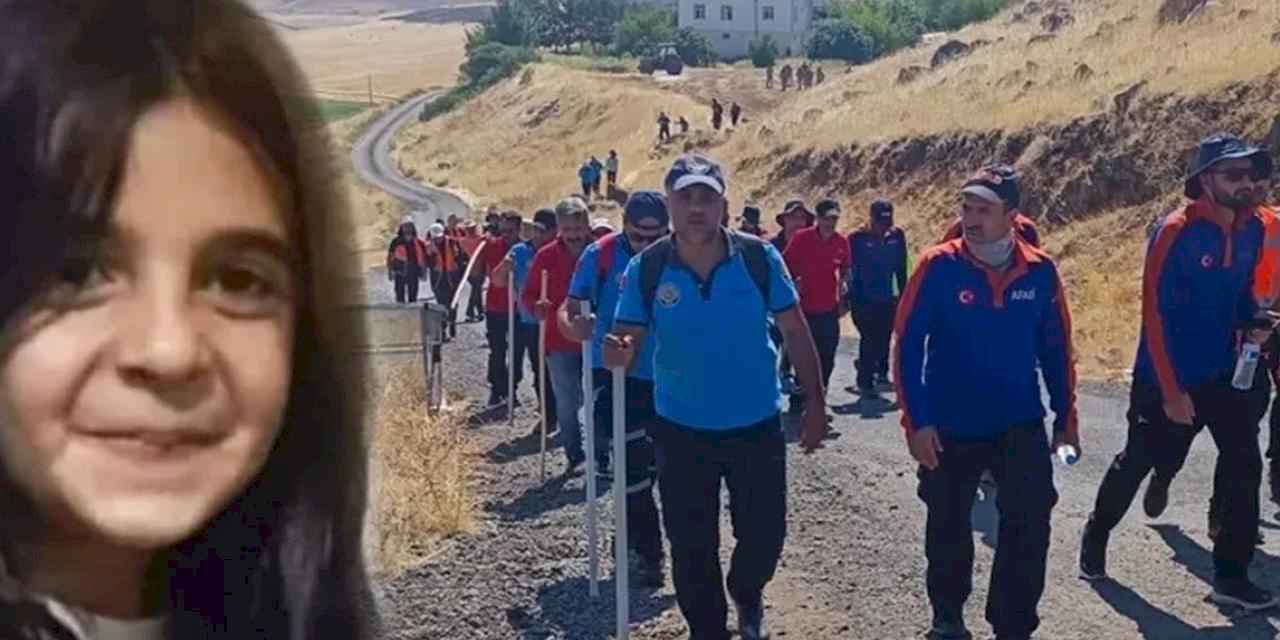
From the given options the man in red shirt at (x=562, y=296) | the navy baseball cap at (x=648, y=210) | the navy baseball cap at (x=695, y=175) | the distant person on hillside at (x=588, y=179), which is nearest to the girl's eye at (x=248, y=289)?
the navy baseball cap at (x=695, y=175)

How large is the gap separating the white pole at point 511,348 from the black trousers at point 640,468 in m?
4.94

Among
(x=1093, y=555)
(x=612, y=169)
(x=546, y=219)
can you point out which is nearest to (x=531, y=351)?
(x=546, y=219)

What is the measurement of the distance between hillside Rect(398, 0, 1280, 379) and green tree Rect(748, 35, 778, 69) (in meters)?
26.8

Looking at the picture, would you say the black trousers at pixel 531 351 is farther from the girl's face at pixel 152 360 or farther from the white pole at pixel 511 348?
the girl's face at pixel 152 360

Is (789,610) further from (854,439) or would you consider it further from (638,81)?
(638,81)

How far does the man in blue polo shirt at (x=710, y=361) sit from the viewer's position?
7.00m

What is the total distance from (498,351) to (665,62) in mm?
76596

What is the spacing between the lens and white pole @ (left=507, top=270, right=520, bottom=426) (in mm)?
14703

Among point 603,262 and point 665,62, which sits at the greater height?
point 665,62

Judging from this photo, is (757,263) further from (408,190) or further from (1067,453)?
(408,190)

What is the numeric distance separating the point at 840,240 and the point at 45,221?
46.5ft

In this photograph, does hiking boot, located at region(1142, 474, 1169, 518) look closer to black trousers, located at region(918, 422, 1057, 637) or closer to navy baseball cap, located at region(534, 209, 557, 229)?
black trousers, located at region(918, 422, 1057, 637)

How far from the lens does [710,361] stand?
23.1 feet

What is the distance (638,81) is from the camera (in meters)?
83.1
